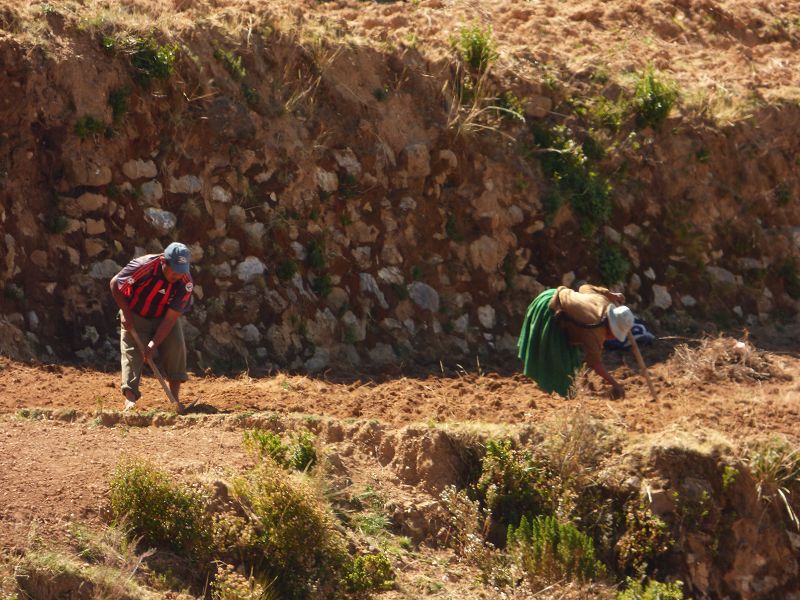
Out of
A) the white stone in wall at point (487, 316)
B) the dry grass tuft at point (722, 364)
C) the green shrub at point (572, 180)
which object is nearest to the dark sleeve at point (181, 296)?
the white stone in wall at point (487, 316)

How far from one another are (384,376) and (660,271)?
3659 millimetres

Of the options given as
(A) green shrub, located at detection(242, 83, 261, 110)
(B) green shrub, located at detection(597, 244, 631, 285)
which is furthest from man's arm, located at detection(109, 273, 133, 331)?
(B) green shrub, located at detection(597, 244, 631, 285)

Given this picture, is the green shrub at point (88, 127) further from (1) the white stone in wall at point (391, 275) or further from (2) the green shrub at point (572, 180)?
(2) the green shrub at point (572, 180)

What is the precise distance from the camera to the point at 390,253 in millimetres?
10609

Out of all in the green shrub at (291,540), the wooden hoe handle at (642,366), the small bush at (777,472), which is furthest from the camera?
the wooden hoe handle at (642,366)

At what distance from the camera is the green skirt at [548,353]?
8773 millimetres

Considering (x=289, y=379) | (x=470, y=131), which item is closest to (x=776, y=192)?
(x=470, y=131)

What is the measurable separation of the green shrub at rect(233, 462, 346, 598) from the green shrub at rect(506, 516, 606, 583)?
1112 millimetres

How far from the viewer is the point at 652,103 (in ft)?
40.6

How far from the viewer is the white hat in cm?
841

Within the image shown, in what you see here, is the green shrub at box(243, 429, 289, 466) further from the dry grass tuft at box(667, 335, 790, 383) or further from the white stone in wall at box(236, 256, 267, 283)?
the dry grass tuft at box(667, 335, 790, 383)

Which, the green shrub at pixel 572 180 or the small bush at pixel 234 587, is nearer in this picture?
the small bush at pixel 234 587

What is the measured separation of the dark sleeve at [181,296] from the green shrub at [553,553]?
262cm

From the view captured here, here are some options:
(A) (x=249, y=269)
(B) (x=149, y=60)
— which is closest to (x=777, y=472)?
(A) (x=249, y=269)
